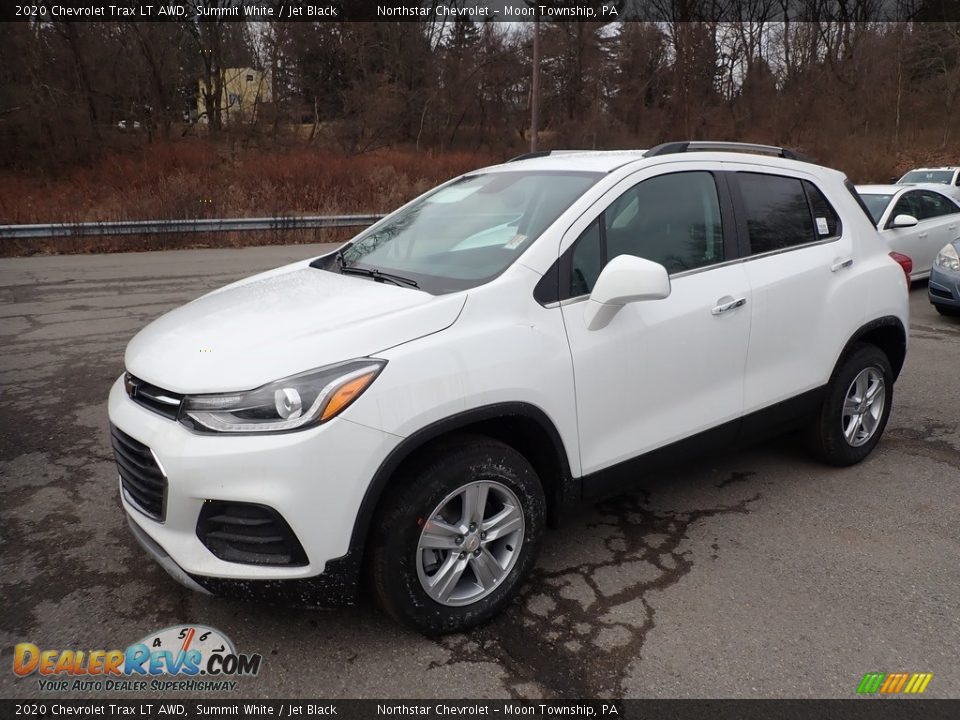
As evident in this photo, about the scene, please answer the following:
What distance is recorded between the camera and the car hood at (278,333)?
8.24ft

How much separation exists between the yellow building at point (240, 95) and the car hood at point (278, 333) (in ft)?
128

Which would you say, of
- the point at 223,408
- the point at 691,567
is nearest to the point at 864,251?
the point at 691,567

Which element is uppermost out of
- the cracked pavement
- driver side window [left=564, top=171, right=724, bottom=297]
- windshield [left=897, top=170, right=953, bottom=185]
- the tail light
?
windshield [left=897, top=170, right=953, bottom=185]

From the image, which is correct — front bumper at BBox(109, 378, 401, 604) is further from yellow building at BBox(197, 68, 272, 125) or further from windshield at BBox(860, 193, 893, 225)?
yellow building at BBox(197, 68, 272, 125)

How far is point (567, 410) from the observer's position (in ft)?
9.65

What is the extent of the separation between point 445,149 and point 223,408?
41329mm

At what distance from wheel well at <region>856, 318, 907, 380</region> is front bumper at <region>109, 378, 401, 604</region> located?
10.1 ft

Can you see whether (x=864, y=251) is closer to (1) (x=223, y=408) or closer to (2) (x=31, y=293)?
(1) (x=223, y=408)

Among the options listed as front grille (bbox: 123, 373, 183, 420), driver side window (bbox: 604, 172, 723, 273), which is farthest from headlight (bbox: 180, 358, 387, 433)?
driver side window (bbox: 604, 172, 723, 273)

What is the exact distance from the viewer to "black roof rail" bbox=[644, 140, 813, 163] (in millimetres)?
3627

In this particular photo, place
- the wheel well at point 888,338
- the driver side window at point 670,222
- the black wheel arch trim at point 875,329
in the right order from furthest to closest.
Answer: the wheel well at point 888,338
the black wheel arch trim at point 875,329
the driver side window at point 670,222

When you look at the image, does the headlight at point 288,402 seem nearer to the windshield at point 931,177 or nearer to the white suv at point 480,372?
the white suv at point 480,372

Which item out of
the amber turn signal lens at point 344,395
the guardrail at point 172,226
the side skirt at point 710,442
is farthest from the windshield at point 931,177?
the amber turn signal lens at point 344,395

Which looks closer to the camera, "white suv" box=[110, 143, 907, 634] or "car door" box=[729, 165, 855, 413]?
"white suv" box=[110, 143, 907, 634]
